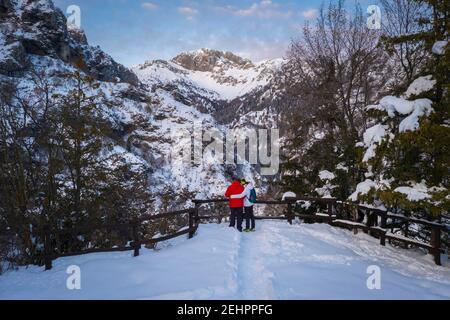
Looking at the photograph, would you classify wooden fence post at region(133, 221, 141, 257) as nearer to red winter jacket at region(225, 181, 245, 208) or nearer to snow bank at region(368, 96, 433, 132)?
red winter jacket at region(225, 181, 245, 208)

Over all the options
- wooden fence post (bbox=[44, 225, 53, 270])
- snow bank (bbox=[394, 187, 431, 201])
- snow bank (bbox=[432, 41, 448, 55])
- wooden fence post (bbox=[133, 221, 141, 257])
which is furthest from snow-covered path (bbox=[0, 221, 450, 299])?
snow bank (bbox=[432, 41, 448, 55])

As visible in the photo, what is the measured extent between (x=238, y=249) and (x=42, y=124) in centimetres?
933

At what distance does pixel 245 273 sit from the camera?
6.60m

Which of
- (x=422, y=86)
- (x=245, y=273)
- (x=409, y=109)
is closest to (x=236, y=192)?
(x=245, y=273)

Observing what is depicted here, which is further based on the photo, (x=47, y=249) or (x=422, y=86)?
(x=47, y=249)

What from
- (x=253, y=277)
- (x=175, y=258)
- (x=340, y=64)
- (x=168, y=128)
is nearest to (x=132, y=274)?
(x=175, y=258)

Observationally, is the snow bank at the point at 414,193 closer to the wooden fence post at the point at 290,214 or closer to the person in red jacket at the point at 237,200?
the person in red jacket at the point at 237,200

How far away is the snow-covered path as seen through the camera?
5.77 metres

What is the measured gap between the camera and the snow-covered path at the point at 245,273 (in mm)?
5770

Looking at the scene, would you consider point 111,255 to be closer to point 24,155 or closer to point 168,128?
point 24,155

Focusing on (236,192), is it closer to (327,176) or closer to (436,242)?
(327,176)

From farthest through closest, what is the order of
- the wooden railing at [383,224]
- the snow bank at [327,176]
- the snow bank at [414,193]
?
the snow bank at [327,176] < the wooden railing at [383,224] < the snow bank at [414,193]

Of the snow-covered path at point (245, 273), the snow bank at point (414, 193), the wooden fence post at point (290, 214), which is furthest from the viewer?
the wooden fence post at point (290, 214)

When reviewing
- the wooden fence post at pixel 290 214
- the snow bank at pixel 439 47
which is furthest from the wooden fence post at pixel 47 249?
the snow bank at pixel 439 47
